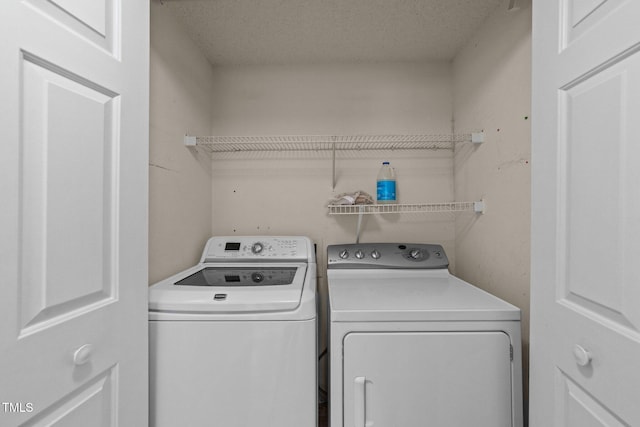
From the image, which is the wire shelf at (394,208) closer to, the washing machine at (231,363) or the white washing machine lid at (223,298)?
the white washing machine lid at (223,298)

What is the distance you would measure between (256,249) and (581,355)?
1.61 m

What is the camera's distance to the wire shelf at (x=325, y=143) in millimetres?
2178

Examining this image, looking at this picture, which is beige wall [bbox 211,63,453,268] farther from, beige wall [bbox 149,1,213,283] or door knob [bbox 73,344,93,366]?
door knob [bbox 73,344,93,366]

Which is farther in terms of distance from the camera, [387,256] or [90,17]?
[387,256]

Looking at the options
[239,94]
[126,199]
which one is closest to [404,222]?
[239,94]

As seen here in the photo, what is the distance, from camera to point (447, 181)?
2.23 meters

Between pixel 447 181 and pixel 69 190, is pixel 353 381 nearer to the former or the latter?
pixel 69 190

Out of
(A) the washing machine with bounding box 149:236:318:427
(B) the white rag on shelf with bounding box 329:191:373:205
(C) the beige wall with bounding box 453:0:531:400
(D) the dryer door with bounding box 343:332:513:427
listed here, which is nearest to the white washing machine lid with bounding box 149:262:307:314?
(A) the washing machine with bounding box 149:236:318:427

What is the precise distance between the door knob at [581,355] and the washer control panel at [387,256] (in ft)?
3.69

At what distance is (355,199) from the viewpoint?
6.69 feet

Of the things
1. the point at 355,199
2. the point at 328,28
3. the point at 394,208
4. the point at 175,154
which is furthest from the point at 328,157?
the point at 175,154

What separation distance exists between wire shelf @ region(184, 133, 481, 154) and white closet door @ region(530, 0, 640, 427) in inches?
48.5

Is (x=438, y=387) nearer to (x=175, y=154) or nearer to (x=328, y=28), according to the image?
(x=175, y=154)

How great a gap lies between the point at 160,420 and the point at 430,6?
230 centimetres
